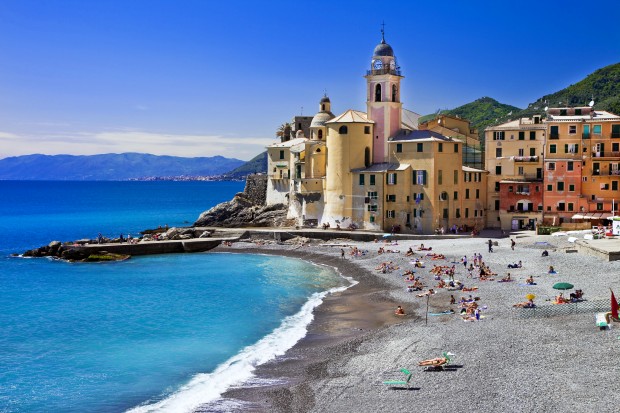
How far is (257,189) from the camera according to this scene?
3329 inches

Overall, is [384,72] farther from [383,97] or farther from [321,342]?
[321,342]

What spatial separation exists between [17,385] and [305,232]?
3882 centimetres

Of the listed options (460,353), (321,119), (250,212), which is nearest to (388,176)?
(321,119)

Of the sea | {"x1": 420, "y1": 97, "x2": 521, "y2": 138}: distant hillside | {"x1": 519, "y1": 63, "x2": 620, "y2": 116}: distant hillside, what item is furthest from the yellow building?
{"x1": 420, "y1": 97, "x2": 521, "y2": 138}: distant hillside

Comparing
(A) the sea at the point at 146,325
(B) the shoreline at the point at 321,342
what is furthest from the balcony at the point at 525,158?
(A) the sea at the point at 146,325

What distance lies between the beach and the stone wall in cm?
4332

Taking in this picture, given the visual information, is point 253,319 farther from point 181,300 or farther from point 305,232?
point 305,232

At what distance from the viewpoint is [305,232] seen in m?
62.8

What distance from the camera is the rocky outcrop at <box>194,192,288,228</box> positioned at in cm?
7369

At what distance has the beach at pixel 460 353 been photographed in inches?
793

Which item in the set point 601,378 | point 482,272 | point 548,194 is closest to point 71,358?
point 601,378

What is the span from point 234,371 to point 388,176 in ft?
122

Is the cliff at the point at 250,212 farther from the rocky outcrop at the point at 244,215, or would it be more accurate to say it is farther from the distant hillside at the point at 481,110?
the distant hillside at the point at 481,110

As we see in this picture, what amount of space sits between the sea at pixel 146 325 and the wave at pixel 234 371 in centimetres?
5
